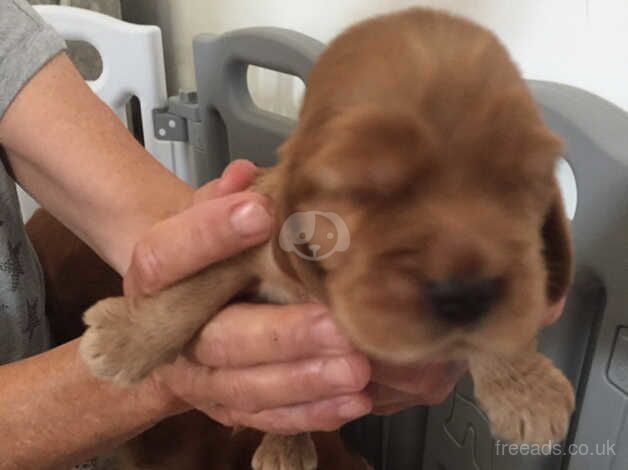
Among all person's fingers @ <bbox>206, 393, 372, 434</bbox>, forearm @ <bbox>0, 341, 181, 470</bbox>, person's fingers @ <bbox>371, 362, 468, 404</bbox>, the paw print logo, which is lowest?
forearm @ <bbox>0, 341, 181, 470</bbox>

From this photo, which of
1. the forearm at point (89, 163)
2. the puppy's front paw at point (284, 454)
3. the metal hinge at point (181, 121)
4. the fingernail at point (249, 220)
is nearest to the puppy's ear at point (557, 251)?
the fingernail at point (249, 220)

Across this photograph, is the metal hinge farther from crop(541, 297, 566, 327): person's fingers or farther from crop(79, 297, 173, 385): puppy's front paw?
crop(541, 297, 566, 327): person's fingers

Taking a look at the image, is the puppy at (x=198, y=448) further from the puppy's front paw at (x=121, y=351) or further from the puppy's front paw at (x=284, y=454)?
the puppy's front paw at (x=121, y=351)

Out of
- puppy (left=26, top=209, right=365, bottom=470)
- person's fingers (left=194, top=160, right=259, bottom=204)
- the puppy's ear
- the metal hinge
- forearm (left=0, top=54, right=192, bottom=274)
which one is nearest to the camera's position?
the puppy's ear

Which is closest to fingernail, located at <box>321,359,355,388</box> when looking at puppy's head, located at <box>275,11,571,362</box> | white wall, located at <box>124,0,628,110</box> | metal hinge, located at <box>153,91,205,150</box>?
puppy's head, located at <box>275,11,571,362</box>

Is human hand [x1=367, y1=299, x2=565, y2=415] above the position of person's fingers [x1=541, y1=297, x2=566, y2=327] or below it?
below

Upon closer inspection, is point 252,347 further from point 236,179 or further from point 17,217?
point 17,217
